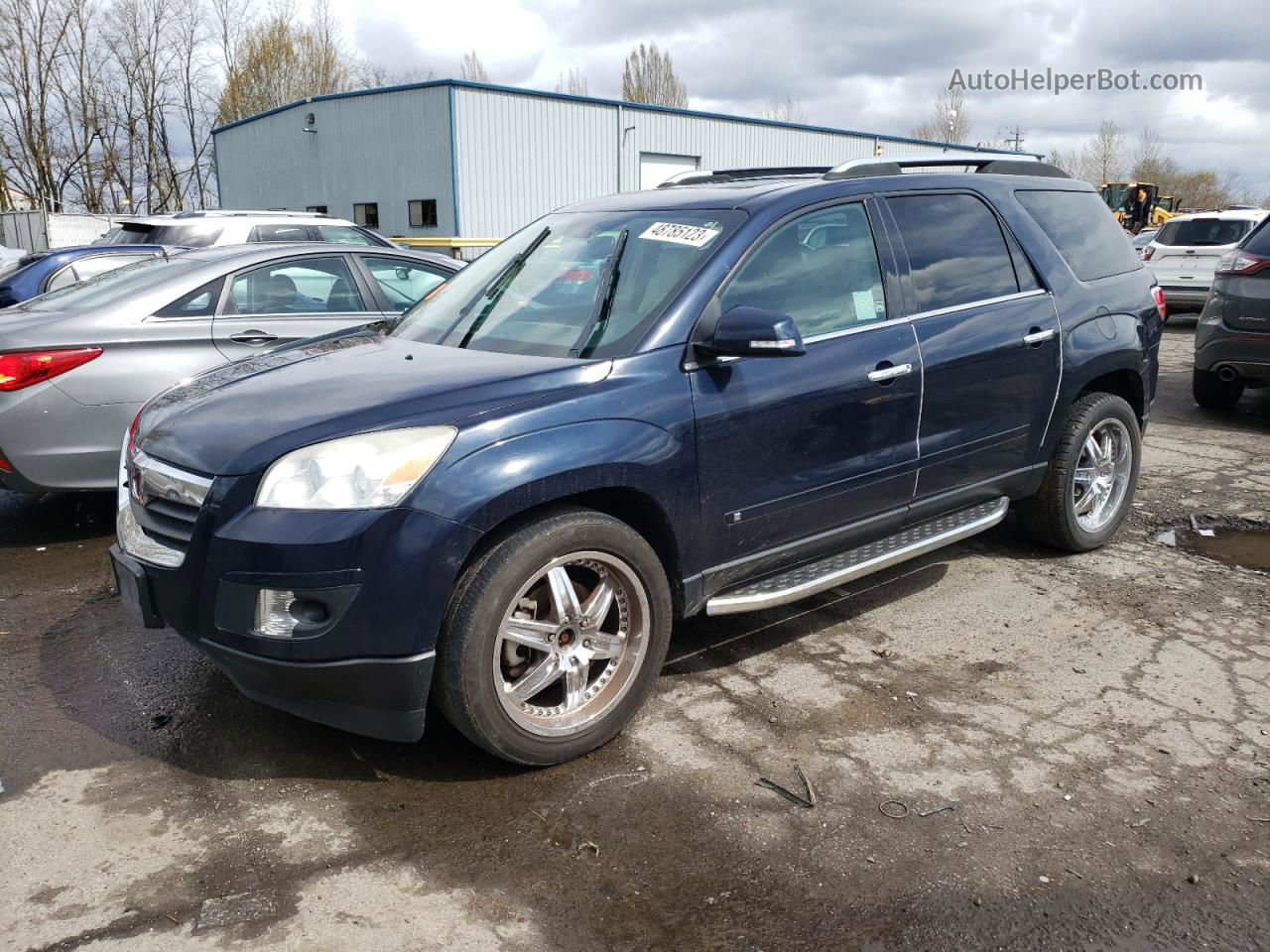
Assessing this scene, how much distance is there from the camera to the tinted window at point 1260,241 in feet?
25.7

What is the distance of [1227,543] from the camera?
543 cm

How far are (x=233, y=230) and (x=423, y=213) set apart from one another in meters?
12.3

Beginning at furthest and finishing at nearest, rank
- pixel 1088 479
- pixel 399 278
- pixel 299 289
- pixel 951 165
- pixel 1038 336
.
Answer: pixel 399 278
pixel 299 289
pixel 1088 479
pixel 951 165
pixel 1038 336

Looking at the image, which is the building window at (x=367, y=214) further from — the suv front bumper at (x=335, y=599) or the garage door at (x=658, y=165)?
the suv front bumper at (x=335, y=599)

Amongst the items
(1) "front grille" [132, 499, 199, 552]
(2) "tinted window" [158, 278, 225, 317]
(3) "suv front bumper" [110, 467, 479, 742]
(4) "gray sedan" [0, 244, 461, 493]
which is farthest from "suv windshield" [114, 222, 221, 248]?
(3) "suv front bumper" [110, 467, 479, 742]

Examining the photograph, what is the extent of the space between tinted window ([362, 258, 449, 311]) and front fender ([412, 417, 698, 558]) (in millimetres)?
3700

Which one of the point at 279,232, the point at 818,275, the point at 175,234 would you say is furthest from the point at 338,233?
the point at 818,275

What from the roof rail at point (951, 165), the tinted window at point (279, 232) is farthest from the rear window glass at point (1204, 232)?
the tinted window at point (279, 232)

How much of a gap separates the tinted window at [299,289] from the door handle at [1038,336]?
→ 3.96 metres

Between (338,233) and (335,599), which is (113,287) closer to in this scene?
(335,599)

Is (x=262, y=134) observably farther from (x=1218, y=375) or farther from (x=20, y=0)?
(x=1218, y=375)

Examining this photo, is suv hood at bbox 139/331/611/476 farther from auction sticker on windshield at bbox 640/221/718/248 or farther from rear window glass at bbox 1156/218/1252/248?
rear window glass at bbox 1156/218/1252/248

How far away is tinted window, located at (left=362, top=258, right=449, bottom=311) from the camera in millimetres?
6504

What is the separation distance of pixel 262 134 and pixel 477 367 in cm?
2868
